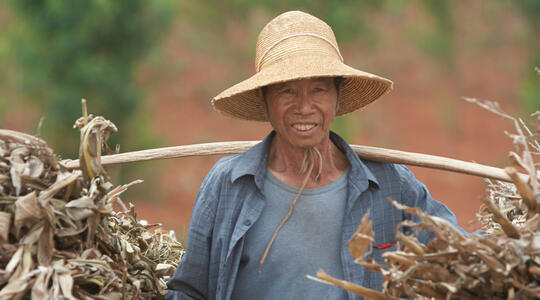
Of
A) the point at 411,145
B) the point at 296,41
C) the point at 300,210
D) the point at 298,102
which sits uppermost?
the point at 411,145

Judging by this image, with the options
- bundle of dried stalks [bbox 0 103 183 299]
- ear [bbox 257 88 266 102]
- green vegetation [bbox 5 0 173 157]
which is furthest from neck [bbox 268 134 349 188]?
green vegetation [bbox 5 0 173 157]

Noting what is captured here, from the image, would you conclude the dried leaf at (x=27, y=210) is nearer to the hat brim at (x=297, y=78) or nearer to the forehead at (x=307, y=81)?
the hat brim at (x=297, y=78)

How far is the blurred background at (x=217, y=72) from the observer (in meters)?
7.95

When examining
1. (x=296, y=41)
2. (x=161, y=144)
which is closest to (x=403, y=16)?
(x=161, y=144)

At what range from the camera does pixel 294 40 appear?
207 cm

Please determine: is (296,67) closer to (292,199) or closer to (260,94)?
(260,94)

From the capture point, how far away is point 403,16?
1620 centimetres

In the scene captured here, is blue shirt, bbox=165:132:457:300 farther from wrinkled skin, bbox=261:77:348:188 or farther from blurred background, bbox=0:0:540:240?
blurred background, bbox=0:0:540:240

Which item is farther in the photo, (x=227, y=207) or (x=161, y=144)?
(x=161, y=144)

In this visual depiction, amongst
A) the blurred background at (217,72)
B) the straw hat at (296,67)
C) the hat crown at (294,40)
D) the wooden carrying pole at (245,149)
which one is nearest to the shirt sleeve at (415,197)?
the wooden carrying pole at (245,149)

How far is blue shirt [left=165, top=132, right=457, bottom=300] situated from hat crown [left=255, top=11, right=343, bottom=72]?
0.31 m

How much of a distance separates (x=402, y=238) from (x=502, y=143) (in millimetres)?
13051

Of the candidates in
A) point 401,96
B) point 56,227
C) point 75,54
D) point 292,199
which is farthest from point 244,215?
point 401,96

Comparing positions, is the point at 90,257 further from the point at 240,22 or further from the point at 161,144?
the point at 240,22
